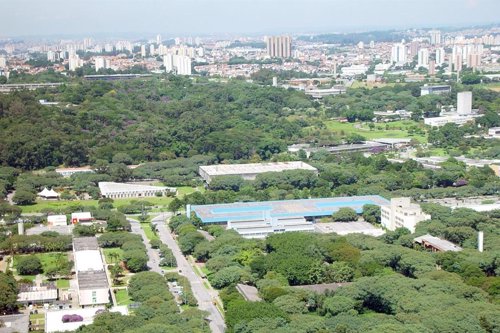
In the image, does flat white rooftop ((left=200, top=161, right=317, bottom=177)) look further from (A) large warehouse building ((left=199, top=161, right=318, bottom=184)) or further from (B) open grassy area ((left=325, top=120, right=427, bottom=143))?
(B) open grassy area ((left=325, top=120, right=427, bottom=143))

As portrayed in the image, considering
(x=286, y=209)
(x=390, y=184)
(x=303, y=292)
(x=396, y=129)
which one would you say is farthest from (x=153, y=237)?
(x=396, y=129)

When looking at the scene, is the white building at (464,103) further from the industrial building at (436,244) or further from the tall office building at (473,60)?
the industrial building at (436,244)

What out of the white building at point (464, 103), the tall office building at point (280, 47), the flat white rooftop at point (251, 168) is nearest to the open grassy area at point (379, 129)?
the white building at point (464, 103)

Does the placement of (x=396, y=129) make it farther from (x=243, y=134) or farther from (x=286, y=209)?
(x=286, y=209)

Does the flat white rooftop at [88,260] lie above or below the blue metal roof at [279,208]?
above

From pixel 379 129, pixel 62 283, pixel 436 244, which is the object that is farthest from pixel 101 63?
pixel 436 244

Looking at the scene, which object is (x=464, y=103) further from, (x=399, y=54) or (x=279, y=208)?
(x=399, y=54)
